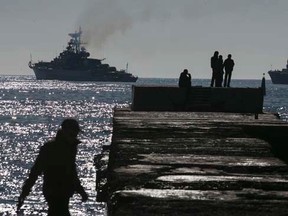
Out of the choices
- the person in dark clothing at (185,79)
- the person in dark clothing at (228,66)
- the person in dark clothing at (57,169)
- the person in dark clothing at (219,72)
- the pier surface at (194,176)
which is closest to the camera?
the pier surface at (194,176)

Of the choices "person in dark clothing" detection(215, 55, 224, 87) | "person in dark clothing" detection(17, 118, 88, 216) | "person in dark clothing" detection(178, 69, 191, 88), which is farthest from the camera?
"person in dark clothing" detection(215, 55, 224, 87)

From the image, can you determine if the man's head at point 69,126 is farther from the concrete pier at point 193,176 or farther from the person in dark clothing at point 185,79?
the person in dark clothing at point 185,79

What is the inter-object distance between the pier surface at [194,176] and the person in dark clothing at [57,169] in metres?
0.43

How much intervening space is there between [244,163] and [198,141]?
235cm

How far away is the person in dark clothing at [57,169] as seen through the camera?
281 inches

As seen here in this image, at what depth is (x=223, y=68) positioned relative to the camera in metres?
26.8

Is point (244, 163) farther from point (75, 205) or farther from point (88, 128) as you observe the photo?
point (88, 128)

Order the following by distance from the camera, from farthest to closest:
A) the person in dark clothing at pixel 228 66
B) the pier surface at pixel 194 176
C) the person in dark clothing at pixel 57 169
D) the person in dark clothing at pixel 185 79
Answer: the person in dark clothing at pixel 228 66
the person in dark clothing at pixel 185 79
the person in dark clothing at pixel 57 169
the pier surface at pixel 194 176

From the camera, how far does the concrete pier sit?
5602 mm

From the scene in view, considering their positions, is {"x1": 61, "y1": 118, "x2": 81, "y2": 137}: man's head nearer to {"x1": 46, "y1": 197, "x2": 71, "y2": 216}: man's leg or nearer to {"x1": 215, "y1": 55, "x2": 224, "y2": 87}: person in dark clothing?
{"x1": 46, "y1": 197, "x2": 71, "y2": 216}: man's leg

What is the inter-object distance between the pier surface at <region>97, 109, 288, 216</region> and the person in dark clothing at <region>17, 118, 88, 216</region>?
0.43 m

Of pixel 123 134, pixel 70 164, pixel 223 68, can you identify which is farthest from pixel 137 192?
pixel 223 68

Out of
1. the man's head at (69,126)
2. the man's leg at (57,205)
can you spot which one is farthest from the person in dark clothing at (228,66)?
the man's leg at (57,205)

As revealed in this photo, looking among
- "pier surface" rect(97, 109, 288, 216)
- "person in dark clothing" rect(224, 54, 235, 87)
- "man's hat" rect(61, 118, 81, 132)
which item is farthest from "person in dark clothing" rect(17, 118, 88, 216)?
"person in dark clothing" rect(224, 54, 235, 87)
